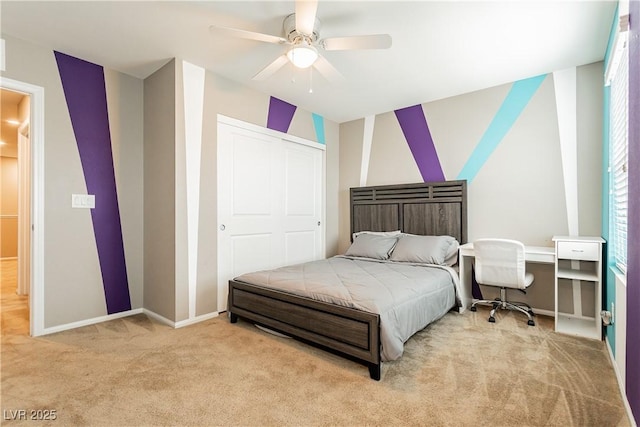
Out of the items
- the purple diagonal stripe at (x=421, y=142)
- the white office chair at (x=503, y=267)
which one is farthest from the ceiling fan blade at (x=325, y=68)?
the white office chair at (x=503, y=267)

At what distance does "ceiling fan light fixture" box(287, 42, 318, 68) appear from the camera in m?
2.30

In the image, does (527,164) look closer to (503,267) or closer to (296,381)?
(503,267)

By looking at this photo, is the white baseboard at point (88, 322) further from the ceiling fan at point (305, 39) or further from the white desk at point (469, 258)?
the white desk at point (469, 258)

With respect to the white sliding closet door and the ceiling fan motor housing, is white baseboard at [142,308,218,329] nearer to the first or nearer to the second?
the white sliding closet door

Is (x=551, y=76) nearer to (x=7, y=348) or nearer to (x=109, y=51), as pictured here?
(x=109, y=51)

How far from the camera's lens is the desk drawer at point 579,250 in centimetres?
263

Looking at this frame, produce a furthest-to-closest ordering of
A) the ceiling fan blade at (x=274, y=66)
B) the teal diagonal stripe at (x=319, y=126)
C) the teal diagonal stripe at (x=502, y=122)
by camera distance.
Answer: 1. the teal diagonal stripe at (x=319, y=126)
2. the teal diagonal stripe at (x=502, y=122)
3. the ceiling fan blade at (x=274, y=66)

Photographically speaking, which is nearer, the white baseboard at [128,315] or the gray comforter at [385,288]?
the gray comforter at [385,288]

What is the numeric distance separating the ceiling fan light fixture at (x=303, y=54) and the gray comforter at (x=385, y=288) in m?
1.75

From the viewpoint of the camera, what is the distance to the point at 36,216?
9.05 ft

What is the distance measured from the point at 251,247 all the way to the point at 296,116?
6.30 feet

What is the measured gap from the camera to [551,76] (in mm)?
3307

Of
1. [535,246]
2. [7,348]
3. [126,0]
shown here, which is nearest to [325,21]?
[126,0]

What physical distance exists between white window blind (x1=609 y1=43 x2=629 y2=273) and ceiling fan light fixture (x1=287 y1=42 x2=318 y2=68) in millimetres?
2036
